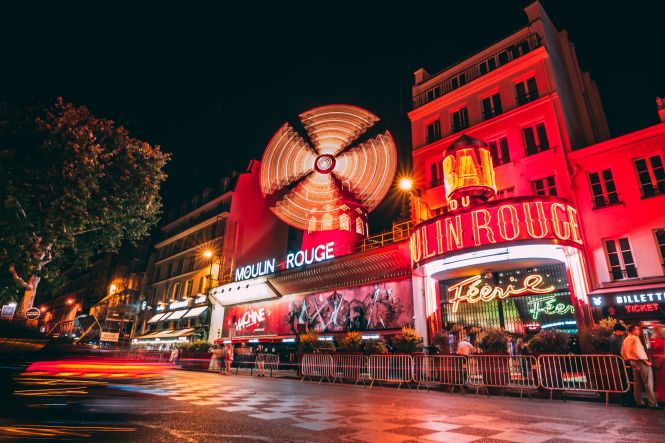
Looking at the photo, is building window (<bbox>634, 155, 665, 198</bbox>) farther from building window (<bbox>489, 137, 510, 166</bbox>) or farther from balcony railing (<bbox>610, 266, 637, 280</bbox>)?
building window (<bbox>489, 137, 510, 166</bbox>)

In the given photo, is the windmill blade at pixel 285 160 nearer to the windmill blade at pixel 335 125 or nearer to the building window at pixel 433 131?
the windmill blade at pixel 335 125

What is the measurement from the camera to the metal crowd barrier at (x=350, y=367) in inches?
490

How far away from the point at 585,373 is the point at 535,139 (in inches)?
432

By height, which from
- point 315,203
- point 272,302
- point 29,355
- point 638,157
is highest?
point 315,203

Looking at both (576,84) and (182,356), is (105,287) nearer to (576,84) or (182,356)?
(182,356)

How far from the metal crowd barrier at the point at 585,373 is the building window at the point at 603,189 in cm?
735

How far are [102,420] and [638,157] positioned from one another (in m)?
17.9

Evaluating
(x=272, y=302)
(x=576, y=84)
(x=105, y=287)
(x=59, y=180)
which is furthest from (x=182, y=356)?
(x=105, y=287)

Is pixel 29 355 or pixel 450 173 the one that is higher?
pixel 450 173

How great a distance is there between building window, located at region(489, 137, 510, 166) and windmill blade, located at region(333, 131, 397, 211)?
5708 mm

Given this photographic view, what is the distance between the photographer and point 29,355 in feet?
10.1

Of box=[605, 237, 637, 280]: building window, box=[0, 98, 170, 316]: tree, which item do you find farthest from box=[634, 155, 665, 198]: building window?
box=[0, 98, 170, 316]: tree

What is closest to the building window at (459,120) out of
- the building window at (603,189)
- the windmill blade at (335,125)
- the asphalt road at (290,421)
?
the windmill blade at (335,125)

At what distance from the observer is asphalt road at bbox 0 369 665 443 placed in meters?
3.66
